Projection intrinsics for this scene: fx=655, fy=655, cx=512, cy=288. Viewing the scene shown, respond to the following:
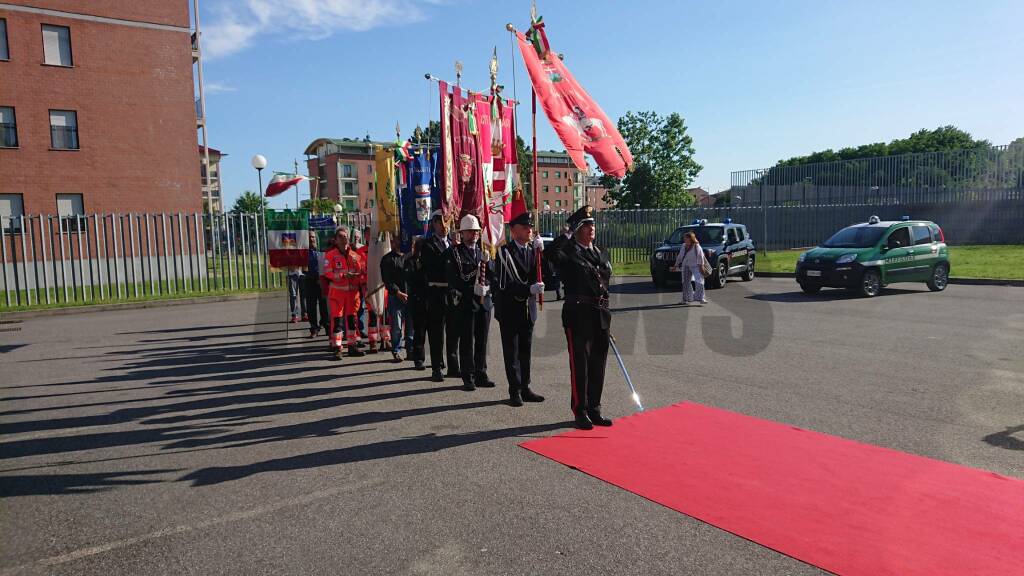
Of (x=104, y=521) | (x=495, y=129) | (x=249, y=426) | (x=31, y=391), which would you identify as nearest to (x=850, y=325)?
(x=495, y=129)

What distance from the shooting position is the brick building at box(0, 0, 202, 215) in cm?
2667

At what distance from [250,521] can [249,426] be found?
2426 millimetres

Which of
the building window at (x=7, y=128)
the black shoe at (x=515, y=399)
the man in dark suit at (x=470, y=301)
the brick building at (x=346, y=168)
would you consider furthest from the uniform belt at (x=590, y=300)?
the brick building at (x=346, y=168)

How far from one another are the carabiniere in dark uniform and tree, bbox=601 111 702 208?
54801 millimetres

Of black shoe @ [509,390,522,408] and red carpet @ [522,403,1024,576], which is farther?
black shoe @ [509,390,522,408]

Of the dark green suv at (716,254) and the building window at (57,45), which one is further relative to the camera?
the building window at (57,45)

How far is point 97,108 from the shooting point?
28359mm

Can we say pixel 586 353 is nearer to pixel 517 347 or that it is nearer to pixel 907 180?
pixel 517 347

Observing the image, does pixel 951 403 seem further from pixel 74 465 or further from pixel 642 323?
pixel 74 465

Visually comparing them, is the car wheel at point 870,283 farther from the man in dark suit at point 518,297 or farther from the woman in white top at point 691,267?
the man in dark suit at point 518,297

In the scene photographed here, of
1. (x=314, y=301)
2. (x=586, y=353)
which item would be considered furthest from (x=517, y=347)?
(x=314, y=301)

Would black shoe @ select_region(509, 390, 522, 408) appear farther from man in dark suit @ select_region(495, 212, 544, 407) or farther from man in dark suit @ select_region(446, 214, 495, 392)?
man in dark suit @ select_region(446, 214, 495, 392)

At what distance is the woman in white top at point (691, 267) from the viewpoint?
51.4 feet

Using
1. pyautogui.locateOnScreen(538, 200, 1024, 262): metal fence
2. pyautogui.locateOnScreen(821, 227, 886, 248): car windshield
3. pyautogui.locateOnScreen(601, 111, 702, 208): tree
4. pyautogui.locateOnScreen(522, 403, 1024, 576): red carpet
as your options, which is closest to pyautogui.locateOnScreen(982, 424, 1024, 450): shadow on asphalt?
pyautogui.locateOnScreen(522, 403, 1024, 576): red carpet
